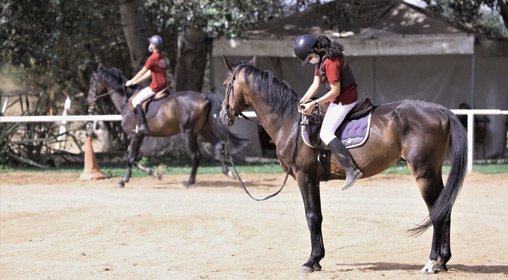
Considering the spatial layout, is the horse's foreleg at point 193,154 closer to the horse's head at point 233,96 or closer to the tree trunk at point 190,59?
the tree trunk at point 190,59

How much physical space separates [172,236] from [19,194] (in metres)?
5.15

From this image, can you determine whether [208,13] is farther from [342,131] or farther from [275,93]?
[342,131]

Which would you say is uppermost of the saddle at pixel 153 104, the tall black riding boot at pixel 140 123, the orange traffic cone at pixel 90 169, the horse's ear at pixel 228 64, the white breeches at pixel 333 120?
the horse's ear at pixel 228 64

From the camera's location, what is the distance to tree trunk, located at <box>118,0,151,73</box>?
1838 cm

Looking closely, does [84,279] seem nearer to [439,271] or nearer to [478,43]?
[439,271]

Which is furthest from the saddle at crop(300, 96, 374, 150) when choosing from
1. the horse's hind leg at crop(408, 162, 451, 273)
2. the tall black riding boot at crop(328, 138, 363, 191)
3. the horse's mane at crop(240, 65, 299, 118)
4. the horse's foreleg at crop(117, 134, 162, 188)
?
the horse's foreleg at crop(117, 134, 162, 188)

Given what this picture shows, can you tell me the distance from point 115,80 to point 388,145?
9.27 metres

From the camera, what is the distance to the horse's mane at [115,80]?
14777 mm

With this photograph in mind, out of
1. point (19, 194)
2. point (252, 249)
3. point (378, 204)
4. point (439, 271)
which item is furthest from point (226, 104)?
point (19, 194)

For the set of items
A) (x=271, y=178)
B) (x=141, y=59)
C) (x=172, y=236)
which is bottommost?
(x=271, y=178)

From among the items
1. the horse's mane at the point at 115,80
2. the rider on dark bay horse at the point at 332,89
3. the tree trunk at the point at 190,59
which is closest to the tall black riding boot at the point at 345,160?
the rider on dark bay horse at the point at 332,89

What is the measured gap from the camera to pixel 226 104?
7477 millimetres

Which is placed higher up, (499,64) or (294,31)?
(294,31)

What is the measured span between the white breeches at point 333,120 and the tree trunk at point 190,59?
11955 mm
